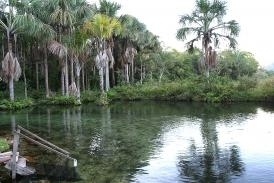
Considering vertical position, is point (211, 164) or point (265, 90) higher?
point (265, 90)

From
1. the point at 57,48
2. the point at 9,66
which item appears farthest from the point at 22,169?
the point at 57,48

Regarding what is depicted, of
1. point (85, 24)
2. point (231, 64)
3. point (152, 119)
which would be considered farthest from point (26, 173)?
point (231, 64)

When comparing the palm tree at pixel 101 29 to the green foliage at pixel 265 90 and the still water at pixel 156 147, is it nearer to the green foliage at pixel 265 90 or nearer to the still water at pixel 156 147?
the still water at pixel 156 147

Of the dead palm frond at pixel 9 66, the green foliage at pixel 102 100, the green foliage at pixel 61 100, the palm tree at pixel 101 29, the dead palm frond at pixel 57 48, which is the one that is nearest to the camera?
the dead palm frond at pixel 9 66

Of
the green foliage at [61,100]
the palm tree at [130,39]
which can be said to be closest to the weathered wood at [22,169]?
the green foliage at [61,100]

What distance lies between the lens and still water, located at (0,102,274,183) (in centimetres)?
1486

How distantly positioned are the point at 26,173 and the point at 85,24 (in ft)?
114

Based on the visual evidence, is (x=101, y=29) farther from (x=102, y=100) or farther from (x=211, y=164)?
(x=211, y=164)

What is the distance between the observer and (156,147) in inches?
792

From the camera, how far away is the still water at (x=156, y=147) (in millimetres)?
14859

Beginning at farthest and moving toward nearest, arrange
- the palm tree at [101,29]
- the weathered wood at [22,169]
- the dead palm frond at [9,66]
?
the palm tree at [101,29]
the dead palm frond at [9,66]
the weathered wood at [22,169]

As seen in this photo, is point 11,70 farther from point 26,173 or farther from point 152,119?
point 26,173

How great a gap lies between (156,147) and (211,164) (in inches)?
169

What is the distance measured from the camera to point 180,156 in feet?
58.6
